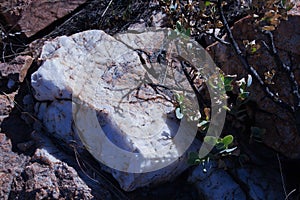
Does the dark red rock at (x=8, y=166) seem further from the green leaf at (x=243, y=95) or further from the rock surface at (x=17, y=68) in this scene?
the green leaf at (x=243, y=95)

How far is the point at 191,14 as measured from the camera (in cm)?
288

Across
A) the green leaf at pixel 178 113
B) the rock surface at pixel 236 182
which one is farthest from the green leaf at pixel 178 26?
→ the rock surface at pixel 236 182

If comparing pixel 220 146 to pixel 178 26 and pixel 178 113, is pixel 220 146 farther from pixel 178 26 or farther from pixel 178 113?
pixel 178 26

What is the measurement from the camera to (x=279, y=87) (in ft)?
8.91

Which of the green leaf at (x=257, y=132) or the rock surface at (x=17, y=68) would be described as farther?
the rock surface at (x=17, y=68)

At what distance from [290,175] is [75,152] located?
1102 mm

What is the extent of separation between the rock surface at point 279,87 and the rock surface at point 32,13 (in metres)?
1.22

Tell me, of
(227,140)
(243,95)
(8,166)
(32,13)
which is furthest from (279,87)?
(32,13)

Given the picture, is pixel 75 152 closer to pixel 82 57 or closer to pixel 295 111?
pixel 82 57

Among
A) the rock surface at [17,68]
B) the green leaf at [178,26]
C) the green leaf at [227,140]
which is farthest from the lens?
the rock surface at [17,68]

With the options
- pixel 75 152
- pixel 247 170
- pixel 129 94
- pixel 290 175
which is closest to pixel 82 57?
pixel 129 94

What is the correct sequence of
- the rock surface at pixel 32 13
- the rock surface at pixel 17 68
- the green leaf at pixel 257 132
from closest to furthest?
1. the green leaf at pixel 257 132
2. the rock surface at pixel 17 68
3. the rock surface at pixel 32 13

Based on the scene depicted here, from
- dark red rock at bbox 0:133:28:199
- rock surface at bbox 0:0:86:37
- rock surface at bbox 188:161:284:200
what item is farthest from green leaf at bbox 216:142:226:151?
rock surface at bbox 0:0:86:37

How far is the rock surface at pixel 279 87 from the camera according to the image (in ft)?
8.77
